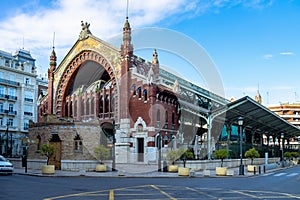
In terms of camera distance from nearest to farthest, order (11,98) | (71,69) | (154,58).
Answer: (154,58) < (71,69) < (11,98)

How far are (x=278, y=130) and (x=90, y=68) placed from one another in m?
34.2

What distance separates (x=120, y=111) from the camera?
44.9 m

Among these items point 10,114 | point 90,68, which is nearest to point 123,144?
point 90,68

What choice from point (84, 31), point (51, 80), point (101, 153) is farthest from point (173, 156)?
point (51, 80)

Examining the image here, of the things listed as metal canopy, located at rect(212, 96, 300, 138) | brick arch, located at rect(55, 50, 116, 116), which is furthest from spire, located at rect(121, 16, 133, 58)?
metal canopy, located at rect(212, 96, 300, 138)

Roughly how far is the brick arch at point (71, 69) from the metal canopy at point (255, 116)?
17091 millimetres

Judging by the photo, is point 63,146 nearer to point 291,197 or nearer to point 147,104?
point 147,104

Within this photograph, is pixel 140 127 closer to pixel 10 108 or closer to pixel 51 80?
pixel 51 80

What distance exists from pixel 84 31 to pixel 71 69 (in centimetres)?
629

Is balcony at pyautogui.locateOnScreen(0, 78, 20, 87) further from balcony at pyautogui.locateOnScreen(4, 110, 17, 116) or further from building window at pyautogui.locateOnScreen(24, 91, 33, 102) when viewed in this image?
balcony at pyautogui.locateOnScreen(4, 110, 17, 116)

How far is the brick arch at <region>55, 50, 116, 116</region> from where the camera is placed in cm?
4929

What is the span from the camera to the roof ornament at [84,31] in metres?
51.2

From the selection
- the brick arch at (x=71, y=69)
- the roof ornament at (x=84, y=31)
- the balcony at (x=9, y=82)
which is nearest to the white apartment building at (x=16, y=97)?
the balcony at (x=9, y=82)

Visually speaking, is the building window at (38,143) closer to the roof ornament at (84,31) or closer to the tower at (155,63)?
the tower at (155,63)
